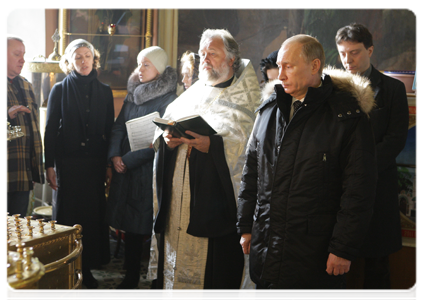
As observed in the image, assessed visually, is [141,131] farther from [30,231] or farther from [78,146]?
[30,231]

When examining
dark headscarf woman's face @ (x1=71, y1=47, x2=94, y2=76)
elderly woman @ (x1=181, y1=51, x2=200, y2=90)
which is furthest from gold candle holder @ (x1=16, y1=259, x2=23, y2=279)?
dark headscarf woman's face @ (x1=71, y1=47, x2=94, y2=76)

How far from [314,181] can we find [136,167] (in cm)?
193

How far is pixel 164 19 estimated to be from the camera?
6059mm

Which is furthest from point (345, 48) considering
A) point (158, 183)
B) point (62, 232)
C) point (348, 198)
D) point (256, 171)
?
point (62, 232)

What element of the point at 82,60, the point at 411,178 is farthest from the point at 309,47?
the point at 82,60

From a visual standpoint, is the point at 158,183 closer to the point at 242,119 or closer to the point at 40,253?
the point at 242,119

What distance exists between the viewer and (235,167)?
2814 mm

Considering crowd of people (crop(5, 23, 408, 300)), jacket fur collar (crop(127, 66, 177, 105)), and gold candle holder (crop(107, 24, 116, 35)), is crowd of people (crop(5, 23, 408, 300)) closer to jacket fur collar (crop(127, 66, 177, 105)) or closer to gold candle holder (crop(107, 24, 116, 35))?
jacket fur collar (crop(127, 66, 177, 105))

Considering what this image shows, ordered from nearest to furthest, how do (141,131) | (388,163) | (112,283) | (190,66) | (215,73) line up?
(388,163) → (215,73) → (141,131) → (190,66) → (112,283)

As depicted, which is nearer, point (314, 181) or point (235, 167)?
point (314, 181)

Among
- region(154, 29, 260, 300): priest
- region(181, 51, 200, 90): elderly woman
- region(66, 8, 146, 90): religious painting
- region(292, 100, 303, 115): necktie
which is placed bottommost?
region(154, 29, 260, 300): priest

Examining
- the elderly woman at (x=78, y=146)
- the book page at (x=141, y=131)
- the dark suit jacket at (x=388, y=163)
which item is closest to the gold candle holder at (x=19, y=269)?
the dark suit jacket at (x=388, y=163)

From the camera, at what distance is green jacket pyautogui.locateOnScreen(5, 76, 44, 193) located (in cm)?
341

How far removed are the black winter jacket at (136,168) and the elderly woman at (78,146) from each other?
19 cm
